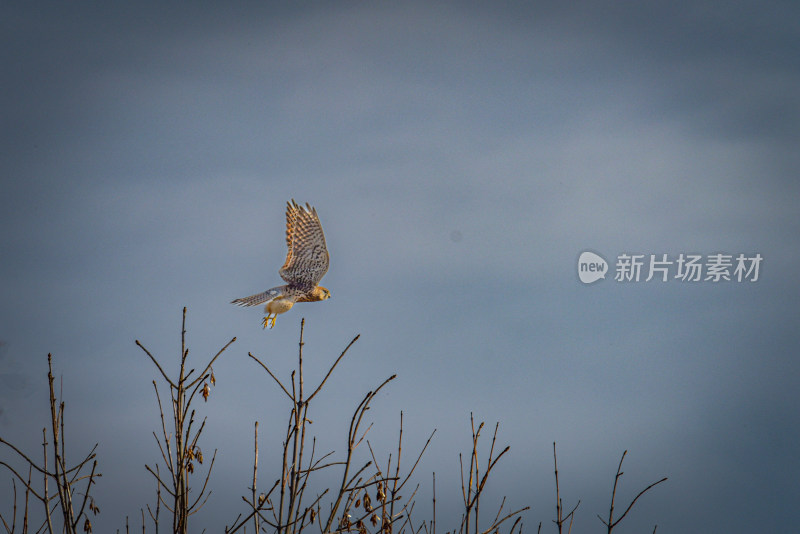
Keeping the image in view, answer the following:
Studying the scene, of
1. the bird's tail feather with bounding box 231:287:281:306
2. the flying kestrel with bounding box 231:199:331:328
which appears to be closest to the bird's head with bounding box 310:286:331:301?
the flying kestrel with bounding box 231:199:331:328

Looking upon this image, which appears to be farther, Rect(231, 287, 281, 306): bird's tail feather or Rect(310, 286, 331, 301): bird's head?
Rect(310, 286, 331, 301): bird's head

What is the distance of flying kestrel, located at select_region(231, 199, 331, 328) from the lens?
986 centimetres

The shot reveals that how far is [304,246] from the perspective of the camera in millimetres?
10039

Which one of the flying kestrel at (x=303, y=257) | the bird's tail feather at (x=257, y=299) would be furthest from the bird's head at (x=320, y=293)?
the bird's tail feather at (x=257, y=299)

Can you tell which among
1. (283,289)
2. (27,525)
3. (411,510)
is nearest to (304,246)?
(283,289)

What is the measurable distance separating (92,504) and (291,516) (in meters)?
2.07

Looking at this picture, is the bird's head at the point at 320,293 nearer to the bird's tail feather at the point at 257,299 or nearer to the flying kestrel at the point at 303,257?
the flying kestrel at the point at 303,257

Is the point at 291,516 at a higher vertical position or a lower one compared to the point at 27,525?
higher

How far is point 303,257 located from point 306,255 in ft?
0.16

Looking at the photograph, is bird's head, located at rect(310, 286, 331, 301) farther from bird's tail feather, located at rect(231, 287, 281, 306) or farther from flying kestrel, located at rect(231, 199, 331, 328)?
bird's tail feather, located at rect(231, 287, 281, 306)

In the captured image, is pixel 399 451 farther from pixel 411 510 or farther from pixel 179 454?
pixel 179 454

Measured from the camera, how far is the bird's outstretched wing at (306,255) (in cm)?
993

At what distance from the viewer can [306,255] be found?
10.0 m

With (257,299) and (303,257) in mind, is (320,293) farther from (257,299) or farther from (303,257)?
(257,299)
